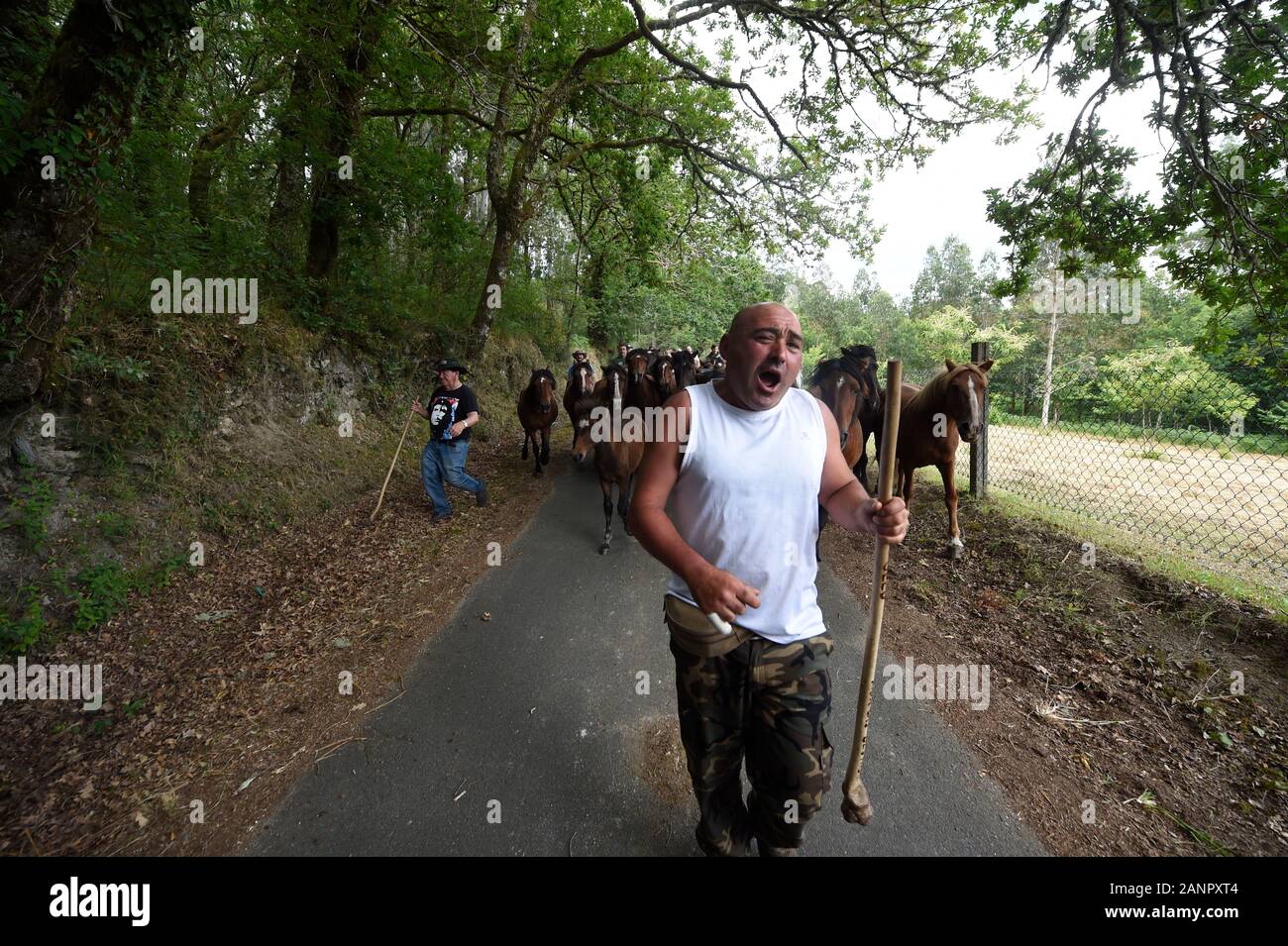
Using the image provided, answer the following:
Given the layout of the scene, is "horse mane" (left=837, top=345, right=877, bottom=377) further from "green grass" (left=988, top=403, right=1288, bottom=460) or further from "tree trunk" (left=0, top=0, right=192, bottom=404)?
"tree trunk" (left=0, top=0, right=192, bottom=404)

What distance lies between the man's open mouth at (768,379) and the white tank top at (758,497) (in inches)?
3.8

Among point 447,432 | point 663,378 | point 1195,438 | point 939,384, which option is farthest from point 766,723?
point 663,378

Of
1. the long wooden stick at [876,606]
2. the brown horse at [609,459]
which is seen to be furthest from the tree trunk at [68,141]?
the long wooden stick at [876,606]

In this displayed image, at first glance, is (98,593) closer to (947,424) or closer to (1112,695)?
(1112,695)

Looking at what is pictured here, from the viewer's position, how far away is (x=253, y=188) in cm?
748

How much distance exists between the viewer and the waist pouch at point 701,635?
1.82m

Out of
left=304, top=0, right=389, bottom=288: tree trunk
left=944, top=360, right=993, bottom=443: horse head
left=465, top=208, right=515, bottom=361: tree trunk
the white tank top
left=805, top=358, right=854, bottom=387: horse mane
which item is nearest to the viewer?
the white tank top

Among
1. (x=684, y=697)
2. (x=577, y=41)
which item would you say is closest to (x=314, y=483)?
(x=684, y=697)

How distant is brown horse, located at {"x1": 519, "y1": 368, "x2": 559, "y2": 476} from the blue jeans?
231cm

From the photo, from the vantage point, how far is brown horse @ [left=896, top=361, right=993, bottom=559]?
5008 millimetres

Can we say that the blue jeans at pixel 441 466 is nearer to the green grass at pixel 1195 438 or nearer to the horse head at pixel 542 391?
the horse head at pixel 542 391

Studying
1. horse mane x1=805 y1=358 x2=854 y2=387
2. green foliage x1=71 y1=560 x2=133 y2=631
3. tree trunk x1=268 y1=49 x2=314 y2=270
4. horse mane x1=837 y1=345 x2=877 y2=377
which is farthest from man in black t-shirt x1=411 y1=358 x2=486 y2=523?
horse mane x1=837 y1=345 x2=877 y2=377

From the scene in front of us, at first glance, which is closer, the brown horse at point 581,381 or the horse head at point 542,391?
the horse head at point 542,391

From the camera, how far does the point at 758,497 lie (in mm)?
1754
